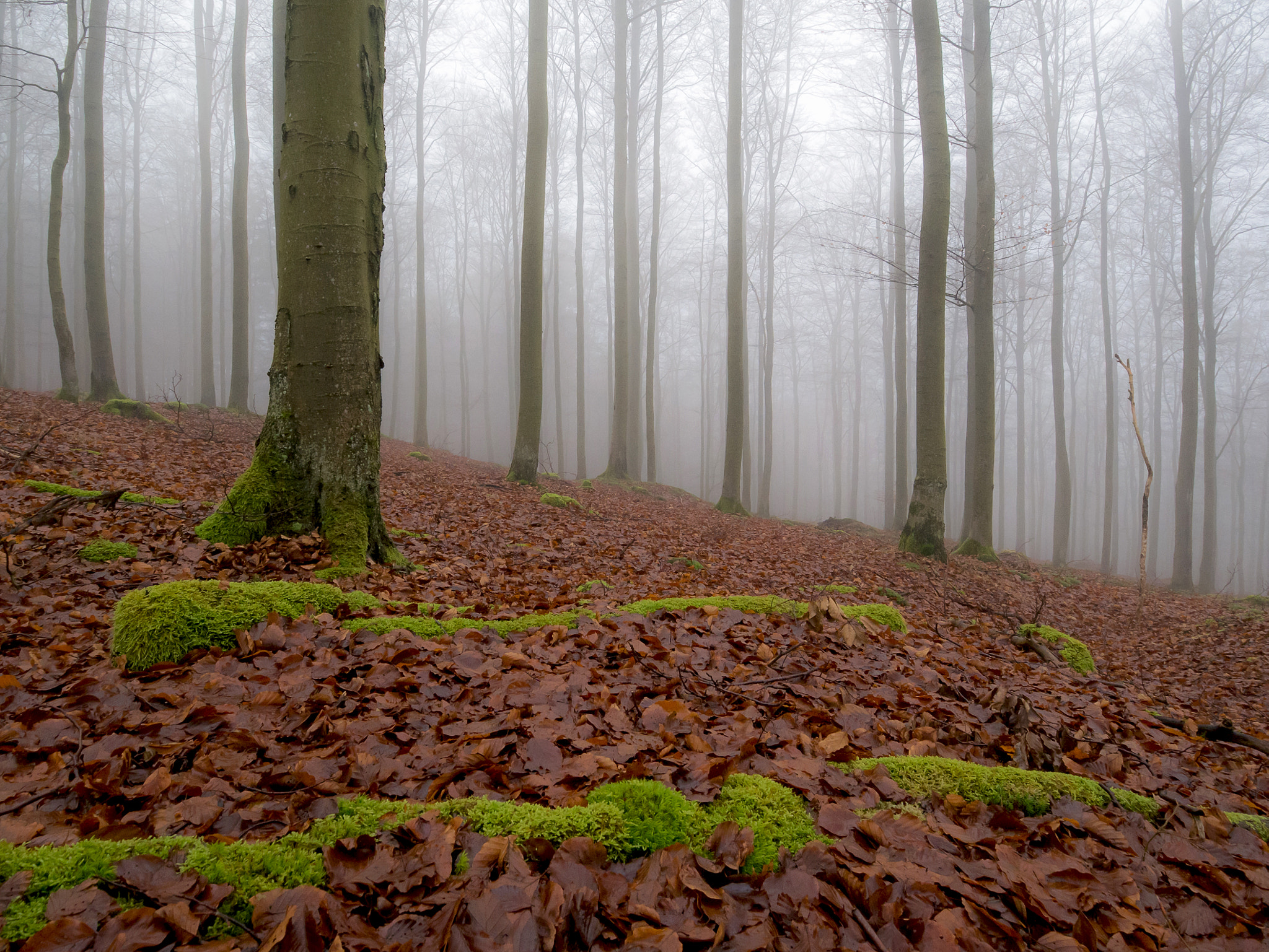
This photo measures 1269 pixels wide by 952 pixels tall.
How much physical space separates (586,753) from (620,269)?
13.4 m

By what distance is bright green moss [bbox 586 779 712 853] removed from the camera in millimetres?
1631

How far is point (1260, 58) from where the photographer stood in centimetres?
1312

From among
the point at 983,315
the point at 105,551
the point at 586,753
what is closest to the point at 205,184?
the point at 105,551

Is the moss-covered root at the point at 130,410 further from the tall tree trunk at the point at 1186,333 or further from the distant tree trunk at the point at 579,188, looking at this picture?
the tall tree trunk at the point at 1186,333

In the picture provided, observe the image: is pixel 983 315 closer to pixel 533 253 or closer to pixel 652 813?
pixel 533 253

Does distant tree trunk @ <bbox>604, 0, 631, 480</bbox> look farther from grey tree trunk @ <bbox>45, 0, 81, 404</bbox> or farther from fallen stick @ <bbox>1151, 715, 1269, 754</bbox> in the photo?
fallen stick @ <bbox>1151, 715, 1269, 754</bbox>

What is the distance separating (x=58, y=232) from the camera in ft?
31.1

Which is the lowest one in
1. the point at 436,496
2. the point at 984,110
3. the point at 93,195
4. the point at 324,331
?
the point at 436,496

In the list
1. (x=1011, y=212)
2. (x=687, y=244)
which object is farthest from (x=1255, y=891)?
(x=687, y=244)

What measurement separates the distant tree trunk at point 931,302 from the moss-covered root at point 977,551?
1750 mm

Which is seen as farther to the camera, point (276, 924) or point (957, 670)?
point (957, 670)

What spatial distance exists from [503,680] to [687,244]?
88.2 ft

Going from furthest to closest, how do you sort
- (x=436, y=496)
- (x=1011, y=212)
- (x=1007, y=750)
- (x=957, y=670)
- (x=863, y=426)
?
(x=863, y=426) < (x=1011, y=212) < (x=436, y=496) < (x=957, y=670) < (x=1007, y=750)

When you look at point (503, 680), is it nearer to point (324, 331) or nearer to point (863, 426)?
point (324, 331)
